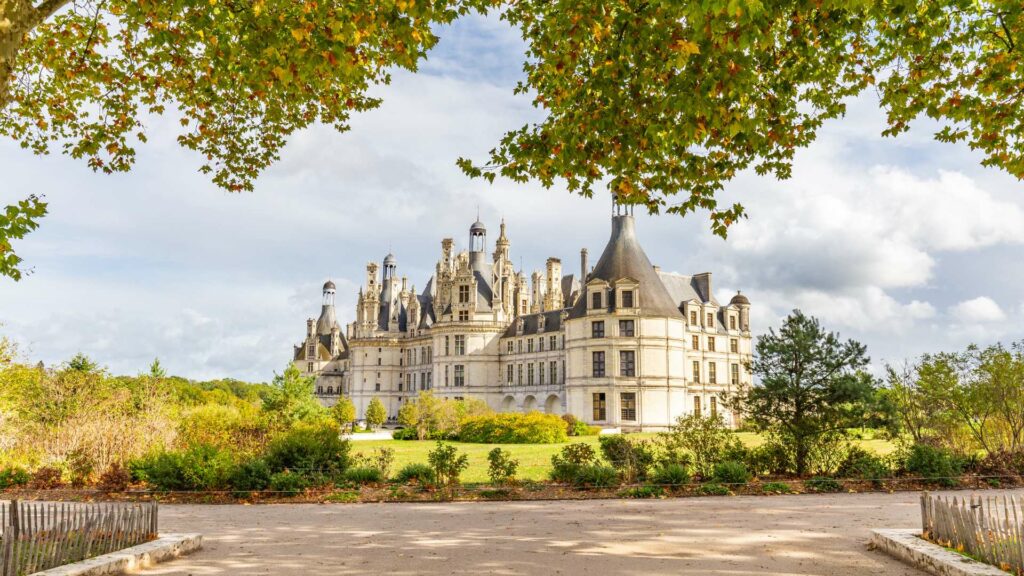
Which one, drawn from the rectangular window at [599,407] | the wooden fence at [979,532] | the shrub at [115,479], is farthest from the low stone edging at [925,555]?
the rectangular window at [599,407]

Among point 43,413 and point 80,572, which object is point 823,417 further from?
point 43,413

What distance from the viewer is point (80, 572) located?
7.43 metres

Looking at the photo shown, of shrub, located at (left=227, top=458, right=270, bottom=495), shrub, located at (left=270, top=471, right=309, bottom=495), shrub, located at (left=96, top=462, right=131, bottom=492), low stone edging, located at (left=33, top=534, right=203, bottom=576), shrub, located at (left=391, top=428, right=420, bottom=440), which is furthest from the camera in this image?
shrub, located at (left=391, top=428, right=420, bottom=440)

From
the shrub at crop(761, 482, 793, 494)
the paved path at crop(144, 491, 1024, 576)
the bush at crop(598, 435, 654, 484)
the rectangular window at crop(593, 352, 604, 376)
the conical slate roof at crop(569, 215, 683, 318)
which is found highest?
the conical slate roof at crop(569, 215, 683, 318)

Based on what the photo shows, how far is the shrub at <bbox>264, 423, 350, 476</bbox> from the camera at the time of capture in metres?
15.1

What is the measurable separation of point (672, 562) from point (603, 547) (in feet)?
3.62

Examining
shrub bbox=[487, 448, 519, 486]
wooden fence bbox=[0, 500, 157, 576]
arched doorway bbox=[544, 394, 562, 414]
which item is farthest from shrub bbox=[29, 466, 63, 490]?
arched doorway bbox=[544, 394, 562, 414]

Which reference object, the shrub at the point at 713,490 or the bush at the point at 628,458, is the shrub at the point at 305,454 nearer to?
the bush at the point at 628,458

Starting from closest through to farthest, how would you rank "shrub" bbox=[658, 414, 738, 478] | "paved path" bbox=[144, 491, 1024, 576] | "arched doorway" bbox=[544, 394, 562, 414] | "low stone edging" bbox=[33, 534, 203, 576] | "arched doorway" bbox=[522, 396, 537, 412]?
1. "low stone edging" bbox=[33, 534, 203, 576]
2. "paved path" bbox=[144, 491, 1024, 576]
3. "shrub" bbox=[658, 414, 738, 478]
4. "arched doorway" bbox=[544, 394, 562, 414]
5. "arched doorway" bbox=[522, 396, 537, 412]

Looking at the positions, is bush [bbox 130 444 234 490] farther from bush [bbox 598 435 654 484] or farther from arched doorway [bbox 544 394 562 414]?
arched doorway [bbox 544 394 562 414]

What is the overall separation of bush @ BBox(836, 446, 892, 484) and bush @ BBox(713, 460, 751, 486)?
2479 millimetres

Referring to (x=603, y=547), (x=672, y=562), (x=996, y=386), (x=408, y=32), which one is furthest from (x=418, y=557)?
(x=996, y=386)

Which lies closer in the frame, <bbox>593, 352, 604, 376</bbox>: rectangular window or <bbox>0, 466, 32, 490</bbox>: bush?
<bbox>0, 466, 32, 490</bbox>: bush

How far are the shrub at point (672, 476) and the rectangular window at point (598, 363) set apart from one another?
29.6 metres
